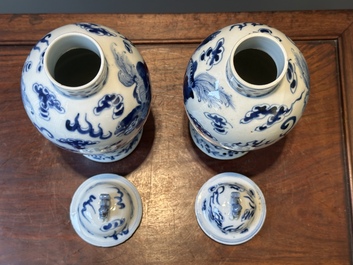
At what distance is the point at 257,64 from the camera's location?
46 cm

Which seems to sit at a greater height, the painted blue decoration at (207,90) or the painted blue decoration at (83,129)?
the painted blue decoration at (207,90)

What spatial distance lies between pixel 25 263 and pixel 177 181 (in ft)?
0.82

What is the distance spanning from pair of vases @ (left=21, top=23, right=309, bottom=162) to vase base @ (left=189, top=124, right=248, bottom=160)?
111mm

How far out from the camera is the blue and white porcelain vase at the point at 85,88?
42 cm

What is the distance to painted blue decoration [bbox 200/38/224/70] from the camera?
1.40ft

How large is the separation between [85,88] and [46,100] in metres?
0.06

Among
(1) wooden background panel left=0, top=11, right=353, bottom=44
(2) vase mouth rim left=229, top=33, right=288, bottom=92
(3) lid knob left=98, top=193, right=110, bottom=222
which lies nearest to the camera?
(2) vase mouth rim left=229, top=33, right=288, bottom=92

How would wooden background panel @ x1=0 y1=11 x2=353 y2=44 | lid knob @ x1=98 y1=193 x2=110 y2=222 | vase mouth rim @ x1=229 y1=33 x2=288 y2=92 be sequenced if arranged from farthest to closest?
wooden background panel @ x1=0 y1=11 x2=353 y2=44, lid knob @ x1=98 y1=193 x2=110 y2=222, vase mouth rim @ x1=229 y1=33 x2=288 y2=92

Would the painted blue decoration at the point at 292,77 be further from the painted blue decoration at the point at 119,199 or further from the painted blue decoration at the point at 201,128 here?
the painted blue decoration at the point at 119,199

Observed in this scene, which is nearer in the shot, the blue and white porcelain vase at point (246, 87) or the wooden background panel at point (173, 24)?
the blue and white porcelain vase at point (246, 87)

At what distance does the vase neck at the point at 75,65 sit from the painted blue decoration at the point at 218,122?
0.41ft

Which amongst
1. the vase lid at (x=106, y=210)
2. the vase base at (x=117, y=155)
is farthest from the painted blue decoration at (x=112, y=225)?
the vase base at (x=117, y=155)

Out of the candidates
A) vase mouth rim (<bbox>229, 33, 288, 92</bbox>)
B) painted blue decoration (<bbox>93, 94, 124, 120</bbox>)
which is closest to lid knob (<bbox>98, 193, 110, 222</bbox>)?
painted blue decoration (<bbox>93, 94, 124, 120</bbox>)

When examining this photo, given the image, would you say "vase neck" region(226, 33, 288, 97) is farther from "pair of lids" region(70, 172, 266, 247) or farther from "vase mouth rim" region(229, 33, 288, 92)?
"pair of lids" region(70, 172, 266, 247)
